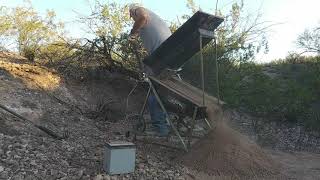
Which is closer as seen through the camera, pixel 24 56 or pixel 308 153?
pixel 308 153

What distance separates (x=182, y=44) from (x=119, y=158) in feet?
6.05

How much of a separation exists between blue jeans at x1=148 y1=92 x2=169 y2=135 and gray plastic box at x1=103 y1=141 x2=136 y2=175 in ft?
4.99

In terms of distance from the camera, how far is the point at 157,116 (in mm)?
6668

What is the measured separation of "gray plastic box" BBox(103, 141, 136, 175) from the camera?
197 inches

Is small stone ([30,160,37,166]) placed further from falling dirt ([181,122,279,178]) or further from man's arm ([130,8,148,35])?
man's arm ([130,8,148,35])

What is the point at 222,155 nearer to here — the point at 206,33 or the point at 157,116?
the point at 157,116

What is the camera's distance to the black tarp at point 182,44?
589 centimetres

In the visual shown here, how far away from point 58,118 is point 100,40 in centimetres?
209

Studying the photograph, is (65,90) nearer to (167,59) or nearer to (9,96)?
(9,96)

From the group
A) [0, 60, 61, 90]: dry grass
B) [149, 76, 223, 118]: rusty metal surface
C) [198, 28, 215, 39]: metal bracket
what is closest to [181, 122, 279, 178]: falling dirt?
[149, 76, 223, 118]: rusty metal surface

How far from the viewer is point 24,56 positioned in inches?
365

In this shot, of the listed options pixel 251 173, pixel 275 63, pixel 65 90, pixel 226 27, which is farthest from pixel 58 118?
pixel 275 63

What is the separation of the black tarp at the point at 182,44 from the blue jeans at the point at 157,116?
1.38 feet

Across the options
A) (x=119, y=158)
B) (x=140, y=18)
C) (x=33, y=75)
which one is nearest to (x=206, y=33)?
(x=140, y=18)
